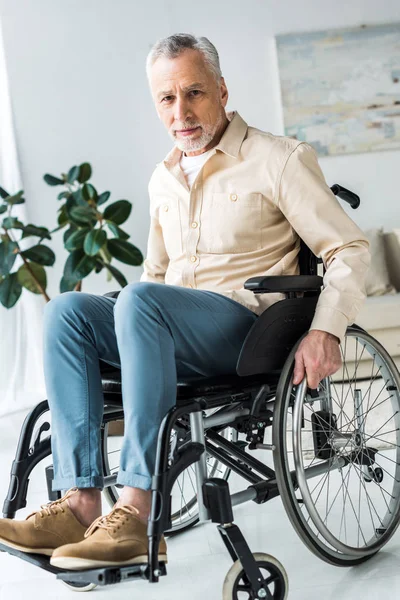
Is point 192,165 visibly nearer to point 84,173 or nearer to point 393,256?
point 84,173

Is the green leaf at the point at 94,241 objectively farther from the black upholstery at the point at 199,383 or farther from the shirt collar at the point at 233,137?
the black upholstery at the point at 199,383

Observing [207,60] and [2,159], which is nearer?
[207,60]

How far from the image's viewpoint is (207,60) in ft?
5.89

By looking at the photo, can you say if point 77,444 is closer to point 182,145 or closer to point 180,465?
point 180,465

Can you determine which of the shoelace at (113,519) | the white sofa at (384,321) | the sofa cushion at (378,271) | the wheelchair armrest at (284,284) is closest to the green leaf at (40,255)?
the white sofa at (384,321)

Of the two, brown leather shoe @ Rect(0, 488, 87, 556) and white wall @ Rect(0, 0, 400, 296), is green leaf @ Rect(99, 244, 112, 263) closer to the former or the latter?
white wall @ Rect(0, 0, 400, 296)

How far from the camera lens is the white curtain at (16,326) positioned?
4.62 meters

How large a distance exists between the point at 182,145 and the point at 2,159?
307 centimetres

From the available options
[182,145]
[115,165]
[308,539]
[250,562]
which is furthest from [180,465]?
[115,165]

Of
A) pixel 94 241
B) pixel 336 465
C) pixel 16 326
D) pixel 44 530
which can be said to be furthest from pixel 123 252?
pixel 44 530

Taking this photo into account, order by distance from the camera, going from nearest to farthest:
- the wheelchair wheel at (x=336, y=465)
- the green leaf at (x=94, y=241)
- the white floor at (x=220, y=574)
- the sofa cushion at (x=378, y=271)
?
the wheelchair wheel at (x=336, y=465)
the white floor at (x=220, y=574)
the green leaf at (x=94, y=241)
the sofa cushion at (x=378, y=271)

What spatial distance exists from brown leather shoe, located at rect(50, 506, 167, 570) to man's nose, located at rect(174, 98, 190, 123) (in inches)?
34.3

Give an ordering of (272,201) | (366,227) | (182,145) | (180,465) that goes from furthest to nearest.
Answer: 1. (366,227)
2. (182,145)
3. (272,201)
4. (180,465)

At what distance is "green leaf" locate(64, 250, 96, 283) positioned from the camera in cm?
395
